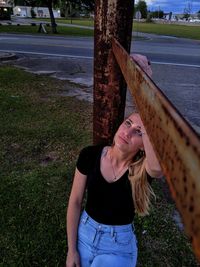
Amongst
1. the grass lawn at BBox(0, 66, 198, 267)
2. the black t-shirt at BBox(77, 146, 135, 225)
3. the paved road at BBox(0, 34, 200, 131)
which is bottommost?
the paved road at BBox(0, 34, 200, 131)

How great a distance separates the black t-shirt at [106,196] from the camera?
2020mm

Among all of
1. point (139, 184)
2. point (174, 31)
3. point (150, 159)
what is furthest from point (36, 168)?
point (174, 31)

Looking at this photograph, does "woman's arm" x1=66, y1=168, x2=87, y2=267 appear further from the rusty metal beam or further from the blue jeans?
the rusty metal beam

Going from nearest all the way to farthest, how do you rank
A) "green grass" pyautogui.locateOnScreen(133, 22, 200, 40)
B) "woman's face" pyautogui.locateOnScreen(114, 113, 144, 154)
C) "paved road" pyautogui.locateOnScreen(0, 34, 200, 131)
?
"woman's face" pyautogui.locateOnScreen(114, 113, 144, 154)
"paved road" pyautogui.locateOnScreen(0, 34, 200, 131)
"green grass" pyautogui.locateOnScreen(133, 22, 200, 40)

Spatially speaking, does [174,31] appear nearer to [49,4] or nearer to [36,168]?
[49,4]

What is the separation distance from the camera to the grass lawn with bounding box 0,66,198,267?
117 inches

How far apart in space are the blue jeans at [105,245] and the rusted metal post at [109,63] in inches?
25.0

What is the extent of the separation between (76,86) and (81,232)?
7.24 meters

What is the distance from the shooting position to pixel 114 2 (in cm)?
203

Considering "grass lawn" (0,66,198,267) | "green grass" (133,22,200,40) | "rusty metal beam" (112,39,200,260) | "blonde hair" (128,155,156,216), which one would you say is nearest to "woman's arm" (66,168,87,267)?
"blonde hair" (128,155,156,216)

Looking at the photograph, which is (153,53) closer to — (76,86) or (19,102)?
(76,86)

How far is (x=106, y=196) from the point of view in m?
2.04

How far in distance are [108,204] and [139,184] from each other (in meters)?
0.25

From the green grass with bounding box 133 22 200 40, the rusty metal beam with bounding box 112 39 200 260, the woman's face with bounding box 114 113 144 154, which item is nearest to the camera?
the rusty metal beam with bounding box 112 39 200 260
